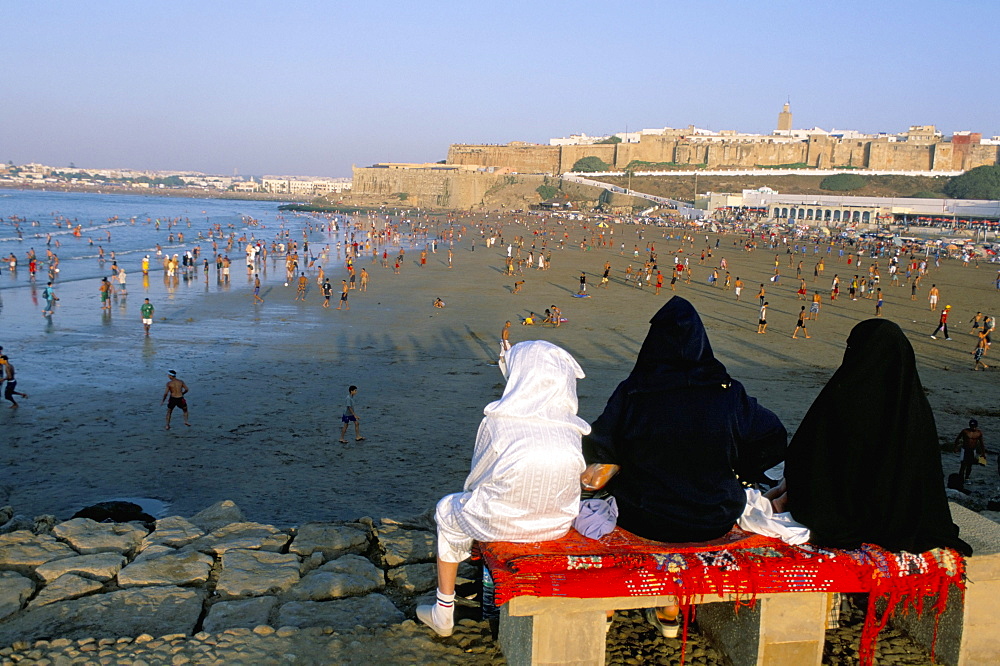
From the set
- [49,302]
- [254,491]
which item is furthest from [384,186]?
[254,491]

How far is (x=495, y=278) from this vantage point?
31047 mm

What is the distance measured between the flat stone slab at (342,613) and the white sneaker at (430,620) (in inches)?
7.7

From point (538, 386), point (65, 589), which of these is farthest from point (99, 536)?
point (538, 386)

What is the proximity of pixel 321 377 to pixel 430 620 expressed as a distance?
11086 mm

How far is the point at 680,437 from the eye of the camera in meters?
2.93

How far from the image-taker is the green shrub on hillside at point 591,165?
399 feet

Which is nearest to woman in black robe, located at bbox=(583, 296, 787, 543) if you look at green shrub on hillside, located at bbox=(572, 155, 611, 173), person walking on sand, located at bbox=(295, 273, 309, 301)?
person walking on sand, located at bbox=(295, 273, 309, 301)

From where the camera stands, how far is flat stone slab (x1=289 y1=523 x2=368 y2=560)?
4.29 metres

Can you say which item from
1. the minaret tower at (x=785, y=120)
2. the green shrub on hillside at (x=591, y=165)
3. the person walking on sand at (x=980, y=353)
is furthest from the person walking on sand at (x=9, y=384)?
the minaret tower at (x=785, y=120)

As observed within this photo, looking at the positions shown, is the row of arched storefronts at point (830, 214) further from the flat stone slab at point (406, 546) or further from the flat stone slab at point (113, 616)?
the flat stone slab at point (113, 616)

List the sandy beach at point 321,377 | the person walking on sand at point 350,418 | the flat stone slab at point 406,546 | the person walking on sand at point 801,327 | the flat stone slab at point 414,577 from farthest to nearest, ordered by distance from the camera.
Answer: the person walking on sand at point 801,327 → the person walking on sand at point 350,418 → the sandy beach at point 321,377 → the flat stone slab at point 406,546 → the flat stone slab at point 414,577

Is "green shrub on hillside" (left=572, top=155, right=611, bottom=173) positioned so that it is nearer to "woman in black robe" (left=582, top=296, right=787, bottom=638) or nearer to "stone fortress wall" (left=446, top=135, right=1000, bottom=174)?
"stone fortress wall" (left=446, top=135, right=1000, bottom=174)

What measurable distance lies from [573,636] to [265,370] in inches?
493

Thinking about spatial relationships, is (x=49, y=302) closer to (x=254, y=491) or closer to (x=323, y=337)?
(x=323, y=337)
